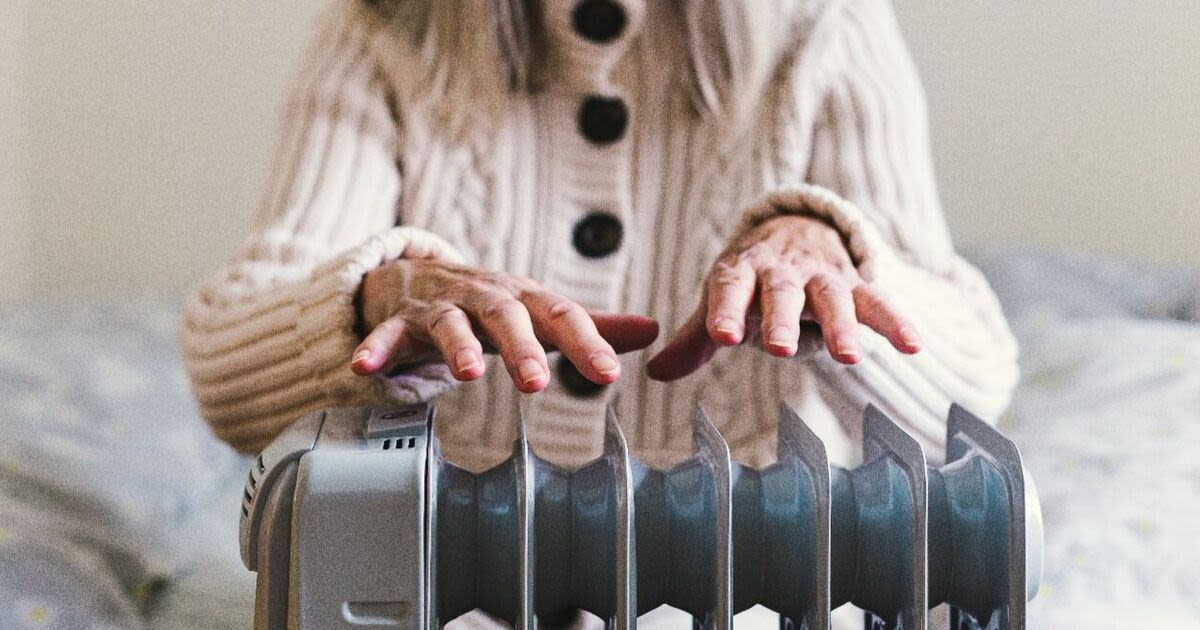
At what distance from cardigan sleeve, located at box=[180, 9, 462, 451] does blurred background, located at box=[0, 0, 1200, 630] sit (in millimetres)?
153

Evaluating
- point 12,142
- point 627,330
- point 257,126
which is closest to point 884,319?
point 627,330

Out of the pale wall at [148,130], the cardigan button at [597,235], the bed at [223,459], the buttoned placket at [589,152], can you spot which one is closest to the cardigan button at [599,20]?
the buttoned placket at [589,152]

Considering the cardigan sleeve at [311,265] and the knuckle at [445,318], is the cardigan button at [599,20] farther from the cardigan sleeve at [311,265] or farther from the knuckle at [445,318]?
the knuckle at [445,318]

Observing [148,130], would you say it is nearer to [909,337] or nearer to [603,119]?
[603,119]

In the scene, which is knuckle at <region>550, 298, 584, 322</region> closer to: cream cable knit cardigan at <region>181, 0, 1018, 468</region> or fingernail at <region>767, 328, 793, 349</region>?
fingernail at <region>767, 328, 793, 349</region>

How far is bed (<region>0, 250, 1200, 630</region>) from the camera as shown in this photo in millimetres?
776

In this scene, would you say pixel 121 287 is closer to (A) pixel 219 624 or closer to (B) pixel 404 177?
(B) pixel 404 177

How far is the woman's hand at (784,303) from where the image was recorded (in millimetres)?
567

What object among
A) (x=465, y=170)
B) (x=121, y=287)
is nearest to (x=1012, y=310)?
(x=465, y=170)

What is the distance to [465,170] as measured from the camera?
0.91m

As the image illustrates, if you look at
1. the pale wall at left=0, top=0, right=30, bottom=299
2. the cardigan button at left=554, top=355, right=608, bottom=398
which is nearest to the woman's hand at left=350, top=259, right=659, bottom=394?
the cardigan button at left=554, top=355, right=608, bottom=398

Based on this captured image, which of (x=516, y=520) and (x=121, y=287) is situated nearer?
(x=516, y=520)

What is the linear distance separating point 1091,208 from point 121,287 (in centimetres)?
153

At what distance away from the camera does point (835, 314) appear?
1.91 ft
